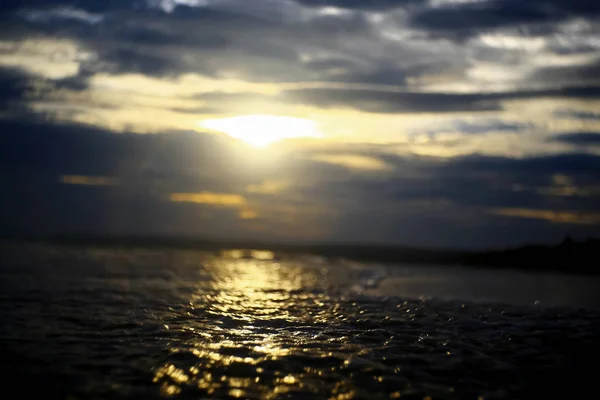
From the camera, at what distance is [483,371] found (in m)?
8.49

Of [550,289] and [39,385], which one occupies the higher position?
[39,385]

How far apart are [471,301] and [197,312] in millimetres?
8154

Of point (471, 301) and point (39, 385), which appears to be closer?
point (39, 385)

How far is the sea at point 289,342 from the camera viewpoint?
24.7 feet

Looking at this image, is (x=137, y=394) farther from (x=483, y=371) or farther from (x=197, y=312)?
(x=197, y=312)

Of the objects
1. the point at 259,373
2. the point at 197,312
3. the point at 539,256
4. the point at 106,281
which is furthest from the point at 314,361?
the point at 539,256

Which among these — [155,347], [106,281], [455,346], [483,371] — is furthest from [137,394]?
[106,281]

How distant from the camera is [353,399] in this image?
7066 millimetres

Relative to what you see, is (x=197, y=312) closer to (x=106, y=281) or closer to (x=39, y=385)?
(x=39, y=385)

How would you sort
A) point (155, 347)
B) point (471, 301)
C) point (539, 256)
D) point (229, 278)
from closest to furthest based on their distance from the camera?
point (155, 347) → point (471, 301) → point (229, 278) → point (539, 256)

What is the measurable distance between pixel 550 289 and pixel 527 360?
41.2ft

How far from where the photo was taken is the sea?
296 inches

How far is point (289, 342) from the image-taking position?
1017 cm

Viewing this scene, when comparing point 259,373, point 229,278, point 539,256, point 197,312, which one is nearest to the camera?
point 259,373
